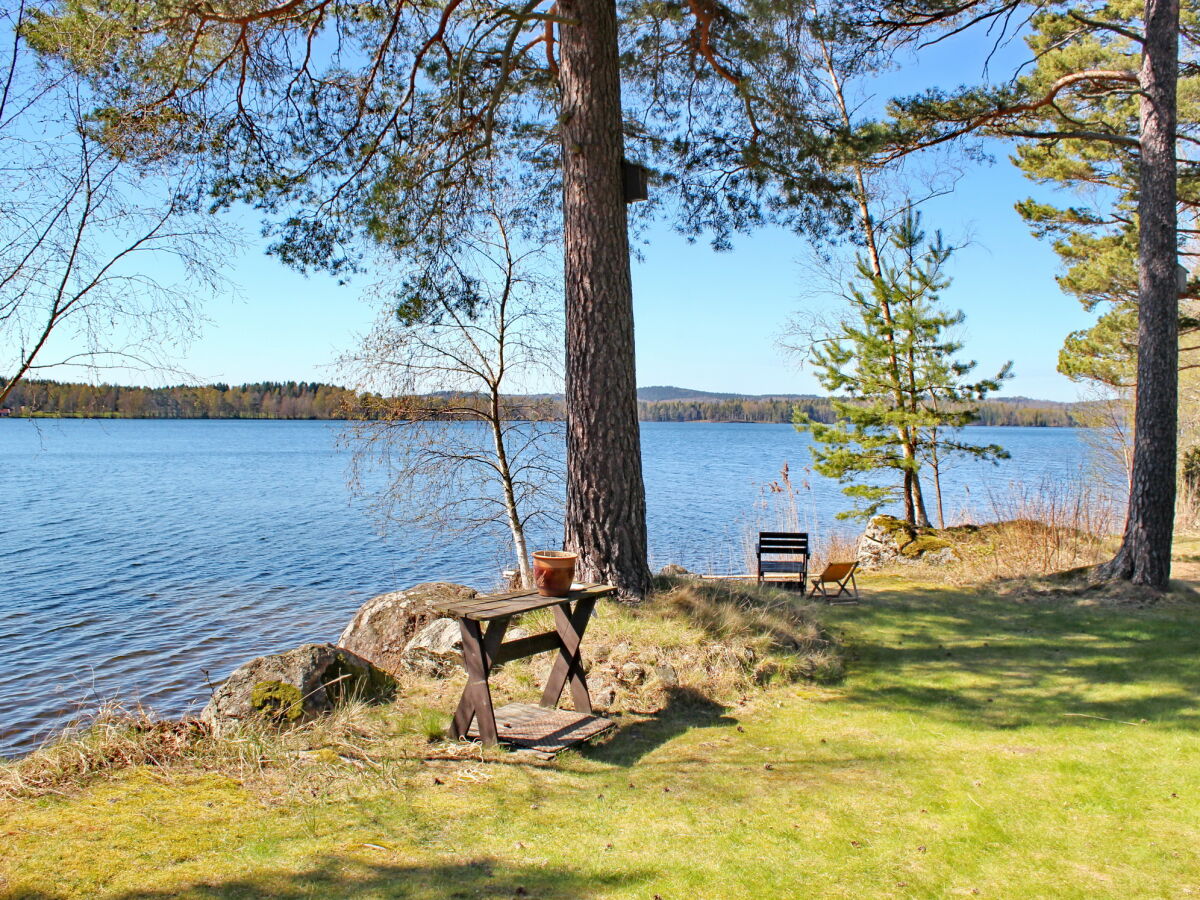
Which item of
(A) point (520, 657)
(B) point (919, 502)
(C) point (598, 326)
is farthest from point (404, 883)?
(B) point (919, 502)

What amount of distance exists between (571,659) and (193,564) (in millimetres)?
11819

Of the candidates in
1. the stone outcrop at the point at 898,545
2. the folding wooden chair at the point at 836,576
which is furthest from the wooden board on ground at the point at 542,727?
the stone outcrop at the point at 898,545

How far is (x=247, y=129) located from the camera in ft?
21.0

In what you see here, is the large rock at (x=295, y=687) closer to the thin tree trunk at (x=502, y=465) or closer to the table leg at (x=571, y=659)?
the table leg at (x=571, y=659)

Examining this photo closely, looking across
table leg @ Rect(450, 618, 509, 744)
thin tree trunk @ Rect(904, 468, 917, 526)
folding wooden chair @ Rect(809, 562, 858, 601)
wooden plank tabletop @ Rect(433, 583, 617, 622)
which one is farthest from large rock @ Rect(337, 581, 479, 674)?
thin tree trunk @ Rect(904, 468, 917, 526)

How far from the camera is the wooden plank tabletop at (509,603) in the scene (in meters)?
3.95

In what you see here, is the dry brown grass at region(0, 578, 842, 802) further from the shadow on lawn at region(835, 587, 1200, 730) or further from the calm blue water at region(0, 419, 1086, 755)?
the calm blue water at region(0, 419, 1086, 755)

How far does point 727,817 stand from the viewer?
11.2ft

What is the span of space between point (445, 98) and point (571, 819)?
6385mm

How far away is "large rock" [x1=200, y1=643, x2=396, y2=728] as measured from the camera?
4.46 m

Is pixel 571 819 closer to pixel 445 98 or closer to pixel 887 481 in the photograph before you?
pixel 445 98

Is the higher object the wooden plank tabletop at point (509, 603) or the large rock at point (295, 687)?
the wooden plank tabletop at point (509, 603)

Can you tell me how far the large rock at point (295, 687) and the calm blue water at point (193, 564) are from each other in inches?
45.2

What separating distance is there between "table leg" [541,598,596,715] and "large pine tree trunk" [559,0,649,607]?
4.57 feet
